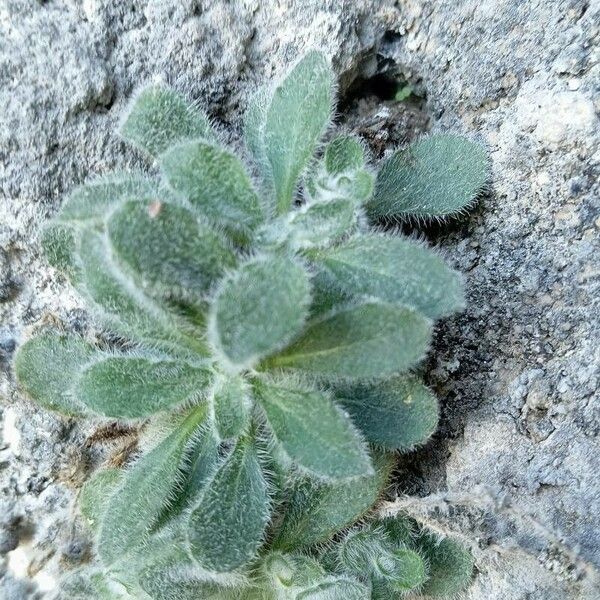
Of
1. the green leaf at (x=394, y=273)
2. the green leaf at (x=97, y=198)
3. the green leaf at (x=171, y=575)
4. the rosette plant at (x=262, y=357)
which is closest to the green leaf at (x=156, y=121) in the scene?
the rosette plant at (x=262, y=357)

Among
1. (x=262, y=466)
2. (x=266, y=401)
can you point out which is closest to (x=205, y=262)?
(x=266, y=401)

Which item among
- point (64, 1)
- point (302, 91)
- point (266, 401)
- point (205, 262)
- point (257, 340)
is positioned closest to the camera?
point (257, 340)

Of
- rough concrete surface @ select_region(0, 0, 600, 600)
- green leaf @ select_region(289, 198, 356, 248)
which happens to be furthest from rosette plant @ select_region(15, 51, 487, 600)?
rough concrete surface @ select_region(0, 0, 600, 600)

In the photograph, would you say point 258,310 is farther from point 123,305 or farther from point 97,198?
point 97,198

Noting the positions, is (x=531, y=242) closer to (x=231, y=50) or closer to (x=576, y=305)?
(x=576, y=305)

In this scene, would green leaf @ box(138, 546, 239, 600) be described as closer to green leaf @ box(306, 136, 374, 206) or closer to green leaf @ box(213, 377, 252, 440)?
green leaf @ box(213, 377, 252, 440)
